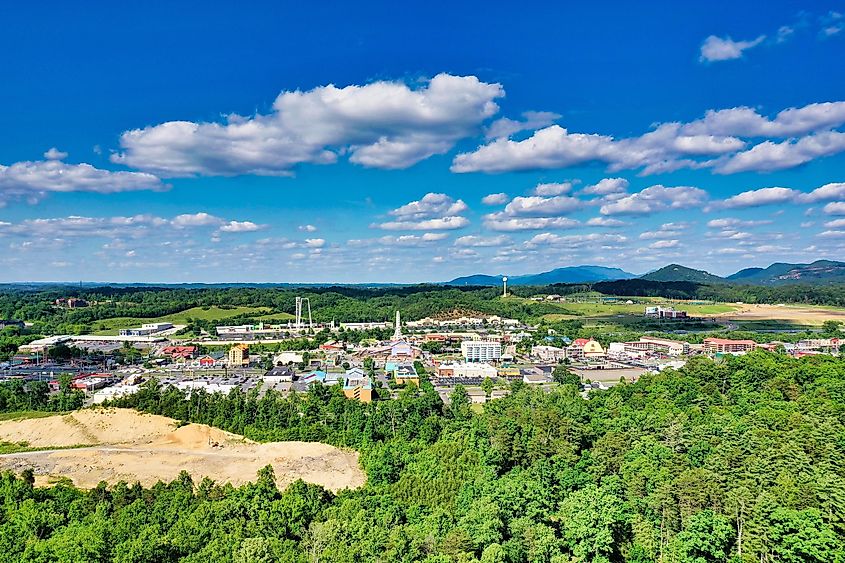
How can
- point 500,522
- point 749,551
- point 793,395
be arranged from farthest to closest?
1. point 793,395
2. point 500,522
3. point 749,551

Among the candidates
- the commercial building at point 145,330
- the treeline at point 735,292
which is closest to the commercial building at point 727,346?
the treeline at point 735,292

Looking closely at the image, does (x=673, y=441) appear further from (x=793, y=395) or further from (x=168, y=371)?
(x=168, y=371)

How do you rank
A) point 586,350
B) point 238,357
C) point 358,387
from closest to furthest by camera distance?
point 358,387, point 238,357, point 586,350

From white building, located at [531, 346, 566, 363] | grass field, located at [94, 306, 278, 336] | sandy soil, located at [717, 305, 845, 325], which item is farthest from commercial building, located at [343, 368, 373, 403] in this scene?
sandy soil, located at [717, 305, 845, 325]

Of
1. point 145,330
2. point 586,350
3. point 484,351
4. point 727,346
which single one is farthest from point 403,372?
point 145,330

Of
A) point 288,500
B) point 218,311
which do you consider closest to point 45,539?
point 288,500

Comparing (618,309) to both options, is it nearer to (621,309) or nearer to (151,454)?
(621,309)

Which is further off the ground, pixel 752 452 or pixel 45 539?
pixel 752 452
